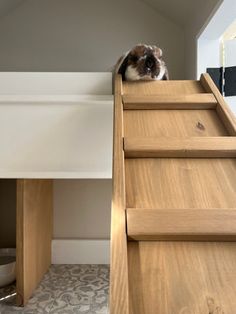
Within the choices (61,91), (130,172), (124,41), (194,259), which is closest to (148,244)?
(194,259)

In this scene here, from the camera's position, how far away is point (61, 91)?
4.61ft

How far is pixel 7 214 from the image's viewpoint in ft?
6.36

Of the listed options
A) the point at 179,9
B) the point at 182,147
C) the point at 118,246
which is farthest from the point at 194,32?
the point at 118,246

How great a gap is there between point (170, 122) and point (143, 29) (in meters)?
1.29

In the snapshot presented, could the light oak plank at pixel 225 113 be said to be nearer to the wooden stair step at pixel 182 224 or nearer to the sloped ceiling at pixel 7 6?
the wooden stair step at pixel 182 224

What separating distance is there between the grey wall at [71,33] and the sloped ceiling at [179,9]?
3.2 inches

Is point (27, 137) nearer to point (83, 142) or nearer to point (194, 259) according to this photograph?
point (83, 142)

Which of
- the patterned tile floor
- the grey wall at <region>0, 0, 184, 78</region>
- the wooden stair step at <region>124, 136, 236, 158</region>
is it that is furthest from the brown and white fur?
the patterned tile floor

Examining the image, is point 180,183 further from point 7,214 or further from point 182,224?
point 7,214

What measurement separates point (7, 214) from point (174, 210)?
1.59m

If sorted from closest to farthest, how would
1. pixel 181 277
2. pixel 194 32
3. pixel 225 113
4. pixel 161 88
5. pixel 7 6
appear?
pixel 181 277 < pixel 225 113 < pixel 161 88 < pixel 194 32 < pixel 7 6

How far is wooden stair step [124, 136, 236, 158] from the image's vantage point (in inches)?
31.9

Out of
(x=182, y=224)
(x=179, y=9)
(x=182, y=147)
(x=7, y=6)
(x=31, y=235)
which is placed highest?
(x=7, y=6)

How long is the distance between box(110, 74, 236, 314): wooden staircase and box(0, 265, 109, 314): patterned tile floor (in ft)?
2.66
